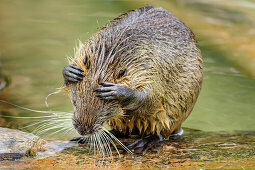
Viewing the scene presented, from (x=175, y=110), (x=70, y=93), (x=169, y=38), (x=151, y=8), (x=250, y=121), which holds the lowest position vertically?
(x=250, y=121)

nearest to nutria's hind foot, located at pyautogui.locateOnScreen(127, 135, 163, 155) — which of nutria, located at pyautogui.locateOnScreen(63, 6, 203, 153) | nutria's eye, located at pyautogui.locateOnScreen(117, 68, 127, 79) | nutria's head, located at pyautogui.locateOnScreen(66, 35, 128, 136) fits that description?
nutria, located at pyautogui.locateOnScreen(63, 6, 203, 153)

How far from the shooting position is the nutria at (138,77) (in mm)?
4387

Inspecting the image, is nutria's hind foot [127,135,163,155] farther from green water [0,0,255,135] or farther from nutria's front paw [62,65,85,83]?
green water [0,0,255,135]

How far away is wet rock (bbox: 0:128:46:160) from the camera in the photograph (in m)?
4.46

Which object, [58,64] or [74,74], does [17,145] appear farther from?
[58,64]

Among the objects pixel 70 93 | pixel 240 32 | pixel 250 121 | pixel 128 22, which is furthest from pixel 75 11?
pixel 70 93

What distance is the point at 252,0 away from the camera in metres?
12.2

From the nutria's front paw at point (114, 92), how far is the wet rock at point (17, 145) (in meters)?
0.95

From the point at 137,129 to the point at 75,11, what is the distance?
776 centimetres

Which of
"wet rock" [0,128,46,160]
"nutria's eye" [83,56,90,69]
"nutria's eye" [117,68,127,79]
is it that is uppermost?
"nutria's eye" [83,56,90,69]

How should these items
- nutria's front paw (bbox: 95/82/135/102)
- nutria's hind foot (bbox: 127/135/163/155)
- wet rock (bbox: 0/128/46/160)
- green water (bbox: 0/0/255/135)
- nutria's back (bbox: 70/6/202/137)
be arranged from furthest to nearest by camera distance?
green water (bbox: 0/0/255/135) < nutria's hind foot (bbox: 127/135/163/155) < nutria's back (bbox: 70/6/202/137) < wet rock (bbox: 0/128/46/160) < nutria's front paw (bbox: 95/82/135/102)

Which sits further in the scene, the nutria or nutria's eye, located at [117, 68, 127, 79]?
nutria's eye, located at [117, 68, 127, 79]

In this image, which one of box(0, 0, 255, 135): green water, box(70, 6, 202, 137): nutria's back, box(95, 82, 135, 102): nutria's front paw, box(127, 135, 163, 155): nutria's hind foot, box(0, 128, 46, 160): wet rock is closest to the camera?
box(95, 82, 135, 102): nutria's front paw

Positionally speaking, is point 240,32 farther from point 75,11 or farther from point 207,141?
point 207,141
